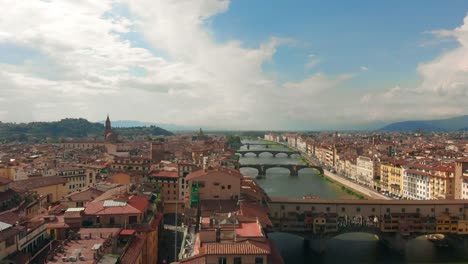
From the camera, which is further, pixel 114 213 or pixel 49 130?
pixel 49 130

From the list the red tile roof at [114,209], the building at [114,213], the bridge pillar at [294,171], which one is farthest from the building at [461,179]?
the bridge pillar at [294,171]

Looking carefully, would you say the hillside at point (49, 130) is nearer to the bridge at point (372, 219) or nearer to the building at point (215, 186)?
the building at point (215, 186)

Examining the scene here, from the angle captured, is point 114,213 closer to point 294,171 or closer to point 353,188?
point 353,188

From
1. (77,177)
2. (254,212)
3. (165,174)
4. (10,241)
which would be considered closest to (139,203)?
(254,212)

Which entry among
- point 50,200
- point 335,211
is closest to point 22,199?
point 50,200

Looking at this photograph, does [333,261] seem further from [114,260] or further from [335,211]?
[114,260]

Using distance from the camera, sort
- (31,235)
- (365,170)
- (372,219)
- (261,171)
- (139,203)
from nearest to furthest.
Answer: (31,235) → (139,203) → (372,219) → (365,170) → (261,171)

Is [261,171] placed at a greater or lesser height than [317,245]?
greater

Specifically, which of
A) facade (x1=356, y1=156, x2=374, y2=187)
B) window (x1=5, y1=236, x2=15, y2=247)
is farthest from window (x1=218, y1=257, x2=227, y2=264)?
facade (x1=356, y1=156, x2=374, y2=187)
